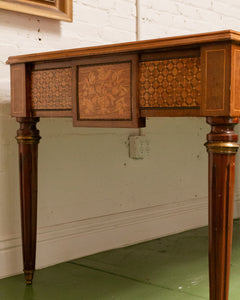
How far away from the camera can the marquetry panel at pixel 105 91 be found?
66.2 inches

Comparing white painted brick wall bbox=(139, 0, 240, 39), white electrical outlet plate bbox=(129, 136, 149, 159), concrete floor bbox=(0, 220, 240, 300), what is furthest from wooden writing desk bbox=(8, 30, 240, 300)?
white painted brick wall bbox=(139, 0, 240, 39)

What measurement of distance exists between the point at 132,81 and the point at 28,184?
2.26ft

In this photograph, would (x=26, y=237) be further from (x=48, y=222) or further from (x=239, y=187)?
(x=239, y=187)

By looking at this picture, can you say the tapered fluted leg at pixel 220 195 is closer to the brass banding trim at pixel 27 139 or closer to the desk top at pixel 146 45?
the desk top at pixel 146 45

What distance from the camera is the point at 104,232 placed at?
8.50 feet

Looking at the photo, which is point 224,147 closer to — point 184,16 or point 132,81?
point 132,81

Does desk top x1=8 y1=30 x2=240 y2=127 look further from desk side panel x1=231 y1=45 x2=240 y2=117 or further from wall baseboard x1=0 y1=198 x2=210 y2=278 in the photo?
wall baseboard x1=0 y1=198 x2=210 y2=278

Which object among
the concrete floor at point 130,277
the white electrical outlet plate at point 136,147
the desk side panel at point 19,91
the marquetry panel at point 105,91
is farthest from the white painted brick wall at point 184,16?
the concrete floor at point 130,277

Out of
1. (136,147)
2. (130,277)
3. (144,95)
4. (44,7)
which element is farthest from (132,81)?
(136,147)

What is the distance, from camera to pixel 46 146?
2359 mm

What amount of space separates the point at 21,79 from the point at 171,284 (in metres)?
1.03

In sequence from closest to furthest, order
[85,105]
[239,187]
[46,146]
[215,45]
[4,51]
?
Answer: [215,45] → [85,105] → [4,51] → [46,146] → [239,187]

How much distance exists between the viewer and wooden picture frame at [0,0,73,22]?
213cm

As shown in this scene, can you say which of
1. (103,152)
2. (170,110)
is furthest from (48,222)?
(170,110)
